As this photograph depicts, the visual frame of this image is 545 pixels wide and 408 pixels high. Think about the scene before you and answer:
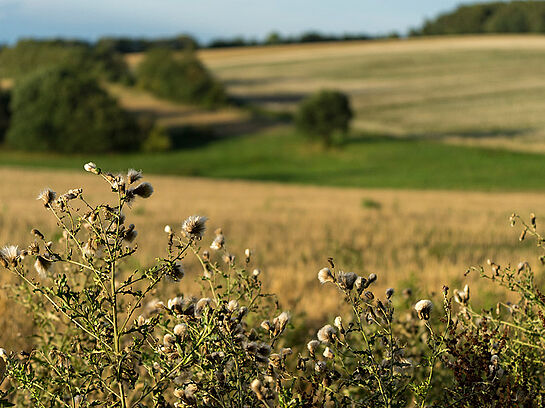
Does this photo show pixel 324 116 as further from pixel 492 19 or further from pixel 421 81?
pixel 492 19

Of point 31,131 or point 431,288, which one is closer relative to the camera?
point 431,288

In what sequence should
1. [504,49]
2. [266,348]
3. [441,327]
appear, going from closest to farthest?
1. [266,348]
2. [441,327]
3. [504,49]

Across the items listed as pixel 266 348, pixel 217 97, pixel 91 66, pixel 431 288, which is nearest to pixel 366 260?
pixel 431 288

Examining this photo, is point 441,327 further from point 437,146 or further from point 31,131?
point 31,131

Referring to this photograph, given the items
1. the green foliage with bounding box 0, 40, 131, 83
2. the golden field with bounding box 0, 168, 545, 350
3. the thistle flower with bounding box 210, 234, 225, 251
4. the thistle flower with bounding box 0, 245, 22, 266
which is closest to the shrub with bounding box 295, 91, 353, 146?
the green foliage with bounding box 0, 40, 131, 83

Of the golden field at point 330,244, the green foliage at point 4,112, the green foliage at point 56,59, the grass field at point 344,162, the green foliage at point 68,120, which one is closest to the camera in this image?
the golden field at point 330,244

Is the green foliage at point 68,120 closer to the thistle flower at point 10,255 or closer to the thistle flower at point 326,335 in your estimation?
the thistle flower at point 10,255

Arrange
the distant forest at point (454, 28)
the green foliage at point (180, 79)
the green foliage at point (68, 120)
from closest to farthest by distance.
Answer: the green foliage at point (68, 120)
the green foliage at point (180, 79)
the distant forest at point (454, 28)

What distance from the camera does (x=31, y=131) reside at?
64062 millimetres

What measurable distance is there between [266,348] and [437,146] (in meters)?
54.8

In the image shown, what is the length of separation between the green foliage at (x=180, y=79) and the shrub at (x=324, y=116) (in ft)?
72.4

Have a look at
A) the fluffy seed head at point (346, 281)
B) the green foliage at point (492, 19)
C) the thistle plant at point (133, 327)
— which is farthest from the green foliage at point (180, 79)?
the green foliage at point (492, 19)

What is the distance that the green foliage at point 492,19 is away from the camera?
130m

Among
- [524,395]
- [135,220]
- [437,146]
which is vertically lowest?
[437,146]
